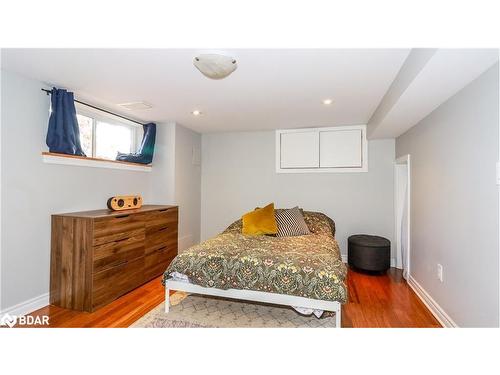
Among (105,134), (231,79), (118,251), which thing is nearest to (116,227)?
(118,251)

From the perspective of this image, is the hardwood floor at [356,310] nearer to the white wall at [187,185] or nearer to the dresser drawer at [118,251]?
the dresser drawer at [118,251]

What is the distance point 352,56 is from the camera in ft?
6.08

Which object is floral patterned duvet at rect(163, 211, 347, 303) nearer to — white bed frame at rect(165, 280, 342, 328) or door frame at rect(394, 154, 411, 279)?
white bed frame at rect(165, 280, 342, 328)

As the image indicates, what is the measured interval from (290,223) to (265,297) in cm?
135

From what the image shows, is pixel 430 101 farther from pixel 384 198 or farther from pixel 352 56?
pixel 384 198

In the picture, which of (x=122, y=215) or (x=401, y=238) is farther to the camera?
(x=401, y=238)

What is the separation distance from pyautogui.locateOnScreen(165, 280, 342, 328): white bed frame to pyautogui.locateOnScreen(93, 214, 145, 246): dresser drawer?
30.7 inches

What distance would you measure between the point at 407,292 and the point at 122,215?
339cm

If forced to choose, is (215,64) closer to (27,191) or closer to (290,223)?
(27,191)

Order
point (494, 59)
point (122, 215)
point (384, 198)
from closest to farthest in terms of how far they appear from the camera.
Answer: point (494, 59) → point (122, 215) → point (384, 198)

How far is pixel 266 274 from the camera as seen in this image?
6.97ft

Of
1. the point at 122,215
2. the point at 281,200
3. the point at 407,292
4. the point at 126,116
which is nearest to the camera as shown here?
the point at 122,215

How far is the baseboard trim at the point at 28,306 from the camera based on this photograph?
2166 mm

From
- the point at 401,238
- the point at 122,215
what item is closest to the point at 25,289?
the point at 122,215
